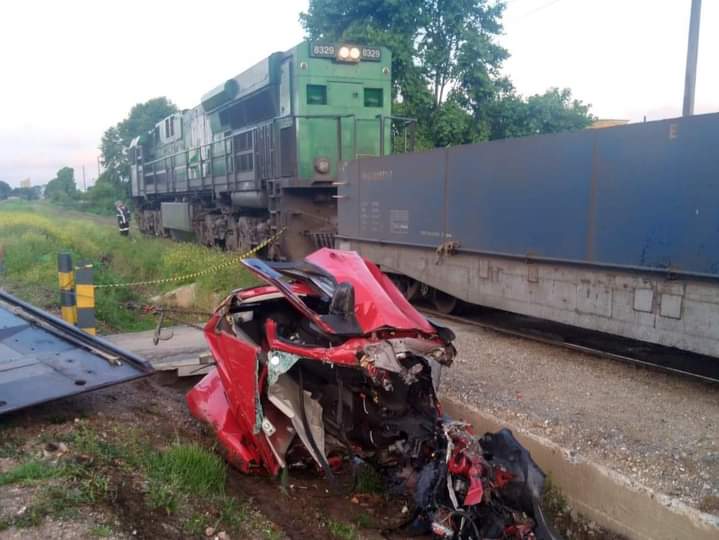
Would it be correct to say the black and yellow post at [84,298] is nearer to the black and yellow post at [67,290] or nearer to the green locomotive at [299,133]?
the black and yellow post at [67,290]

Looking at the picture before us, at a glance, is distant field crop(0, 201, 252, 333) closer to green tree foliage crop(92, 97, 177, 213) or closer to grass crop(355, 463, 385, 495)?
grass crop(355, 463, 385, 495)

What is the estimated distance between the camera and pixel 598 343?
7148mm

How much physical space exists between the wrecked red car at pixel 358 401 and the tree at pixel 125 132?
55941mm

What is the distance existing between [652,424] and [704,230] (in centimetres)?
176

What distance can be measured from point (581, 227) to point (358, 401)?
10.9 feet

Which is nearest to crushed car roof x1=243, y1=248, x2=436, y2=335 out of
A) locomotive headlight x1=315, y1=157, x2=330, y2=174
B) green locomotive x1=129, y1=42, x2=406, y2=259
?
green locomotive x1=129, y1=42, x2=406, y2=259

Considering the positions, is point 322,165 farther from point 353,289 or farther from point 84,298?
point 353,289

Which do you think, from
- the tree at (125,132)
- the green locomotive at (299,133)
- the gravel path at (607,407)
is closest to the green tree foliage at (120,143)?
the tree at (125,132)

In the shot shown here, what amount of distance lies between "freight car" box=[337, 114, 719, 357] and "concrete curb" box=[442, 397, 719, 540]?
201 centimetres

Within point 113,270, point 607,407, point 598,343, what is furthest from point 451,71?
point 607,407

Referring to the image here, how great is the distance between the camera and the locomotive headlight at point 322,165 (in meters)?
12.1

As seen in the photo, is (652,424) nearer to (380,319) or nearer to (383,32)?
(380,319)

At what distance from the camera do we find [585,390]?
5.35 meters

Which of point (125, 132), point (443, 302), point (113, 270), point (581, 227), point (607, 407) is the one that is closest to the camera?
point (607, 407)
